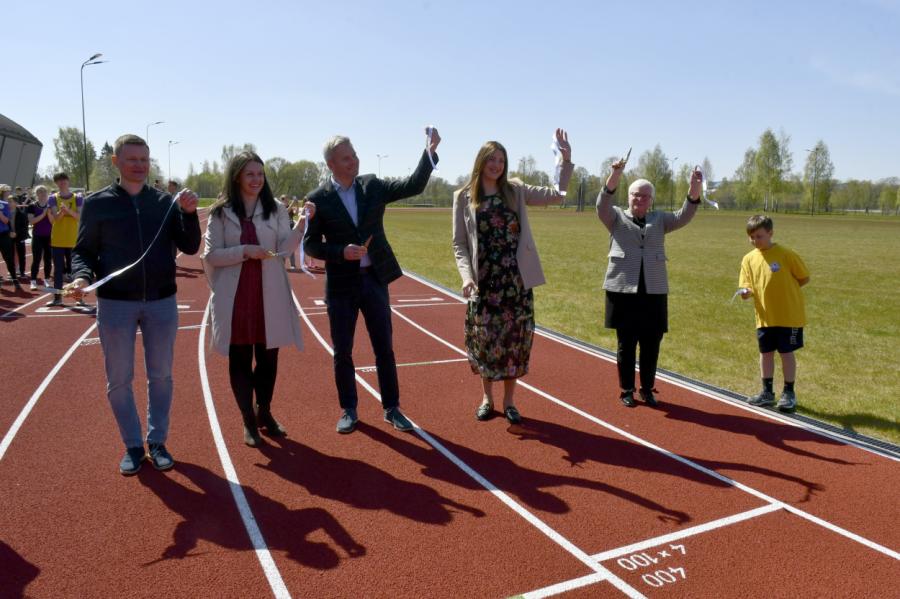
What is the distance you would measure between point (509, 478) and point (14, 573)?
110 inches

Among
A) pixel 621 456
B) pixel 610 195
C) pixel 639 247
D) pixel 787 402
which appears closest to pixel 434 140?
pixel 610 195

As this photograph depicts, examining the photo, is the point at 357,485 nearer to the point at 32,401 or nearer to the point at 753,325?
the point at 32,401

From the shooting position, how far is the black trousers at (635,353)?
5.73m

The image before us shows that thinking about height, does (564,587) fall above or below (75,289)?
below

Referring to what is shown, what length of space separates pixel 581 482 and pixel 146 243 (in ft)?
10.7

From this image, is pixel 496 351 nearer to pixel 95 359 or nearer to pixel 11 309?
pixel 95 359

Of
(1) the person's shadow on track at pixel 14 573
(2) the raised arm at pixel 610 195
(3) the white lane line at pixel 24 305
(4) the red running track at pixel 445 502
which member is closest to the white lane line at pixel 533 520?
(4) the red running track at pixel 445 502

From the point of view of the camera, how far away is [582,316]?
408 inches

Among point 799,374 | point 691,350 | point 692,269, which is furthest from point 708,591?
point 692,269

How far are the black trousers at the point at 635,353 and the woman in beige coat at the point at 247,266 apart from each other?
9.82ft

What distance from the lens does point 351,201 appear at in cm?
479

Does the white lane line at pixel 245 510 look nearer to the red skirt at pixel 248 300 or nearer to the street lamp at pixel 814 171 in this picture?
the red skirt at pixel 248 300

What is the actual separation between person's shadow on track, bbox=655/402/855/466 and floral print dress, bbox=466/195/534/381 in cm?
157

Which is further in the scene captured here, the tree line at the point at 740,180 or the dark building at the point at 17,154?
the tree line at the point at 740,180
